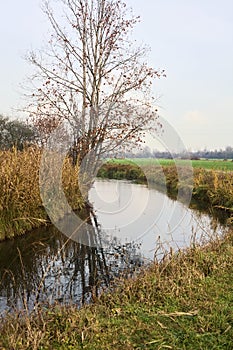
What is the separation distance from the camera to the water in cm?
445

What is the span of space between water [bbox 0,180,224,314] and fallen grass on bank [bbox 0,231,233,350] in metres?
0.32

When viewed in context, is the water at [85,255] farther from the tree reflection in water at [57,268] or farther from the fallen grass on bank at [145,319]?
the fallen grass on bank at [145,319]

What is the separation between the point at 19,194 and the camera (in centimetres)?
744

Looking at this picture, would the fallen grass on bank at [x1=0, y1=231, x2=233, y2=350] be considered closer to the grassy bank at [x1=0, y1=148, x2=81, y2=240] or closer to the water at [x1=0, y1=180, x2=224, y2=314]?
the water at [x1=0, y1=180, x2=224, y2=314]

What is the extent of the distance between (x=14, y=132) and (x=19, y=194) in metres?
9.94

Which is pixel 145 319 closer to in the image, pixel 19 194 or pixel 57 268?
pixel 57 268

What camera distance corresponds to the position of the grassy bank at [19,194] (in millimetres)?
7148

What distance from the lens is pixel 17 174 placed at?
24.8ft

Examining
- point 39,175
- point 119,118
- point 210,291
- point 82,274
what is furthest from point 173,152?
point 210,291

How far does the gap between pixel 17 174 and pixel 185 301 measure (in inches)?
194

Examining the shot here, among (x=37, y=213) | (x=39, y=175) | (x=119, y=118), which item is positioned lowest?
(x=37, y=213)

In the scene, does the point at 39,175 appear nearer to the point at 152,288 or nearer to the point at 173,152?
the point at 173,152

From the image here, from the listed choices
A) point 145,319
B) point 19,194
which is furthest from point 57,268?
point 19,194

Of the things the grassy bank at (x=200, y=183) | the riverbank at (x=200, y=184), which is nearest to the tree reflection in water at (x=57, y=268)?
the riverbank at (x=200, y=184)
